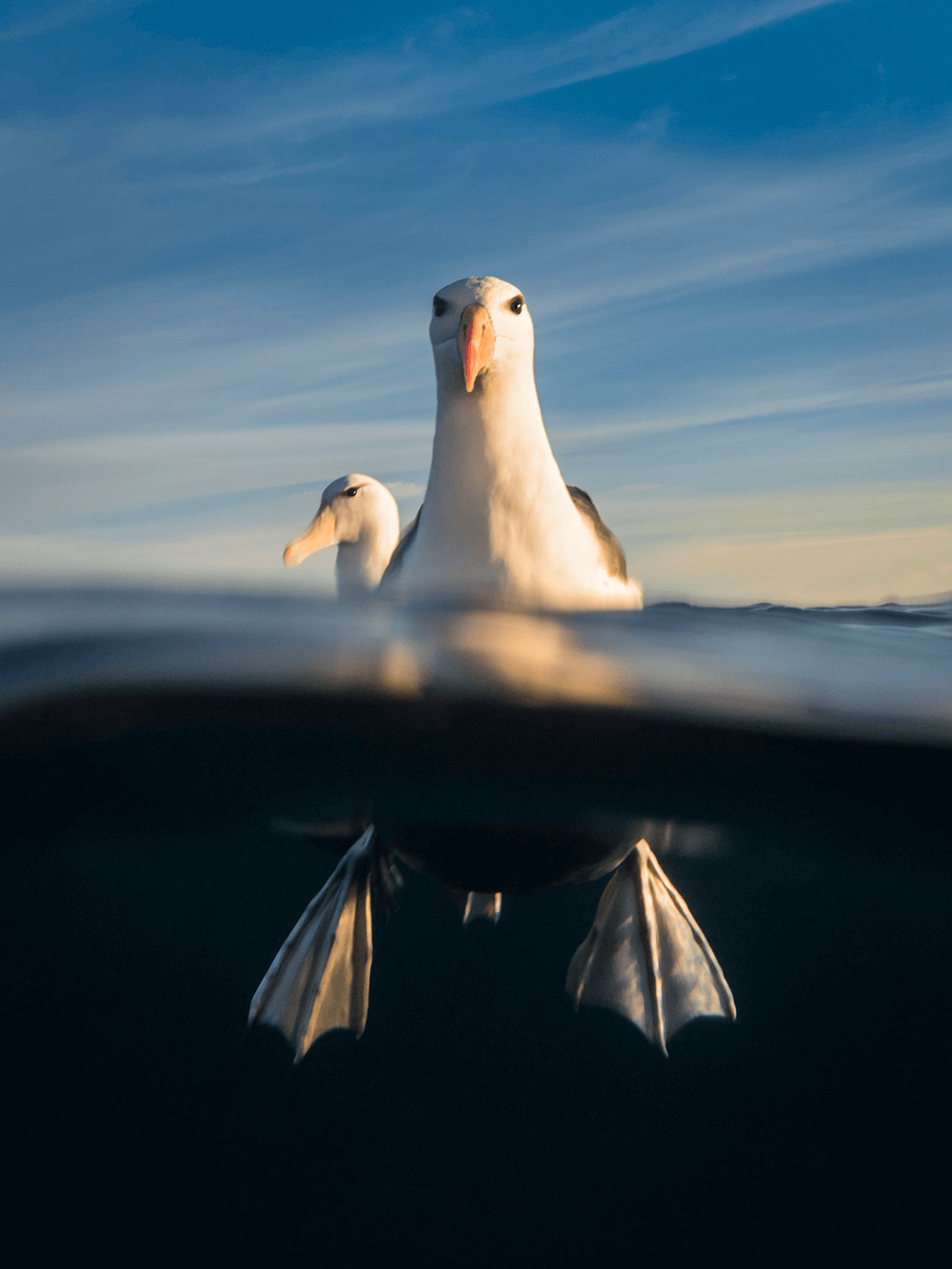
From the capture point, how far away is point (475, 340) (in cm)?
428

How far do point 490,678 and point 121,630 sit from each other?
1429 mm

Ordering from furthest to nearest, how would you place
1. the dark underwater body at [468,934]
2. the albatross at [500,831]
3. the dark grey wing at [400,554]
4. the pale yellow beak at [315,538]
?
the pale yellow beak at [315,538] < the dark grey wing at [400,554] < the albatross at [500,831] < the dark underwater body at [468,934]

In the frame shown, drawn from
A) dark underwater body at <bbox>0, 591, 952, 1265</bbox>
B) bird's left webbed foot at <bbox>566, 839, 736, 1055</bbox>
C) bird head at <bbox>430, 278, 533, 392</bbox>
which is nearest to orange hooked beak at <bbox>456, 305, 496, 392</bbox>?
bird head at <bbox>430, 278, 533, 392</bbox>

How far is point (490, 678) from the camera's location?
10.8 ft

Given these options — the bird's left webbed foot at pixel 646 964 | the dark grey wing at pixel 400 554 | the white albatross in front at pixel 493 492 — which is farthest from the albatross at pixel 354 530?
the bird's left webbed foot at pixel 646 964

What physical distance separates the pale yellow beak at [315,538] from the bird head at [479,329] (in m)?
3.73

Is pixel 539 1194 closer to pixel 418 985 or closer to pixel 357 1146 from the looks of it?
pixel 357 1146

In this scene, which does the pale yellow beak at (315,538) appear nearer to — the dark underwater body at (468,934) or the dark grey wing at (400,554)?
the dark underwater body at (468,934)

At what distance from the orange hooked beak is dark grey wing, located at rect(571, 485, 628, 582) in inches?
37.8

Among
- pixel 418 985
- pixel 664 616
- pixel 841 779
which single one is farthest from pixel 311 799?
pixel 418 985

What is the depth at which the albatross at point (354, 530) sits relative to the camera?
8.44 m

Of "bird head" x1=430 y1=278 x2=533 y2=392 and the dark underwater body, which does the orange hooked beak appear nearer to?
"bird head" x1=430 y1=278 x2=533 y2=392

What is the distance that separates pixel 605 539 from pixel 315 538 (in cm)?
412

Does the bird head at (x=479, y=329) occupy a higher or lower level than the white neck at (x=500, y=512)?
higher
